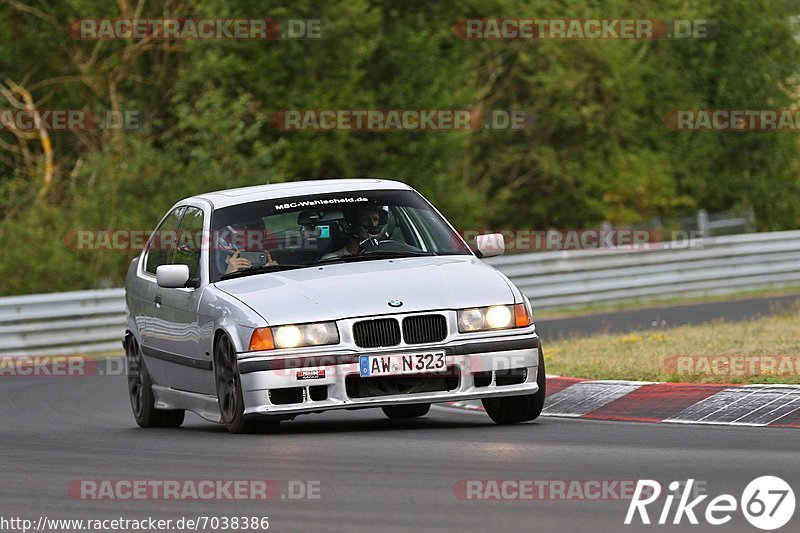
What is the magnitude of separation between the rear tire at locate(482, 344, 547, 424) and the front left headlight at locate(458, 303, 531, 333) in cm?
29

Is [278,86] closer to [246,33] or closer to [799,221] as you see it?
[246,33]

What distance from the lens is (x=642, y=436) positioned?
9.61 metres

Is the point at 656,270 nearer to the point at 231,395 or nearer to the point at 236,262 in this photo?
the point at 236,262

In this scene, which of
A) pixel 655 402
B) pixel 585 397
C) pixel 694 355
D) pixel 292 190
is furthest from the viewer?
pixel 694 355

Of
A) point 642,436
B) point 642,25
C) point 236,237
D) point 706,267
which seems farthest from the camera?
point 642,25

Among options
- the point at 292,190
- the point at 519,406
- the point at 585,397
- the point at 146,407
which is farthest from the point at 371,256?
the point at 146,407

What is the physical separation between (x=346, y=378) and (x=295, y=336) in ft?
1.28

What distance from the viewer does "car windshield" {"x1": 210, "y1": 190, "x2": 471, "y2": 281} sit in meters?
11.2

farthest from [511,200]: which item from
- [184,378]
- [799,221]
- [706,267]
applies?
[184,378]

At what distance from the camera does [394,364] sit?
1009 centimetres

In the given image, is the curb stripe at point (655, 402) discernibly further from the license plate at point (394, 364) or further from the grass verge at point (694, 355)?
the license plate at point (394, 364)

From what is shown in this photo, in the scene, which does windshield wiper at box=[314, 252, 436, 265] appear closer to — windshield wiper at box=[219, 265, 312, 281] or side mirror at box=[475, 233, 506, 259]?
windshield wiper at box=[219, 265, 312, 281]

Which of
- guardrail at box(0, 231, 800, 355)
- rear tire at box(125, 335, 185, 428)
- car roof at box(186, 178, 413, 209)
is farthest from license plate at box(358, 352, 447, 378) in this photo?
guardrail at box(0, 231, 800, 355)

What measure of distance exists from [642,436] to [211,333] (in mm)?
2848
